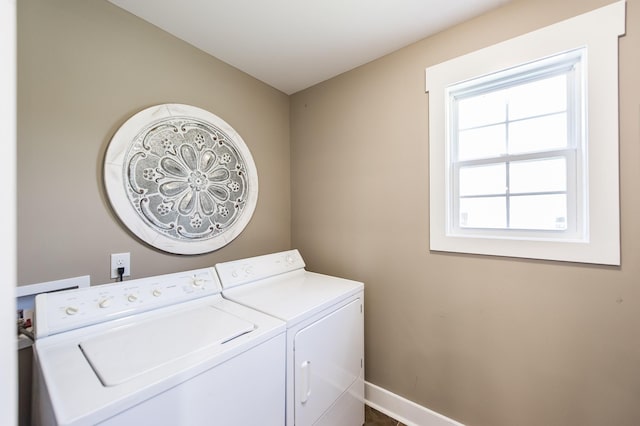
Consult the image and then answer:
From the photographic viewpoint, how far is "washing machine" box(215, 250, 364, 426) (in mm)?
1149

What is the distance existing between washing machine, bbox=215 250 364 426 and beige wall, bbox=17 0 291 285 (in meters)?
0.43

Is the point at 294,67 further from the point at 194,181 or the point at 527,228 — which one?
the point at 527,228

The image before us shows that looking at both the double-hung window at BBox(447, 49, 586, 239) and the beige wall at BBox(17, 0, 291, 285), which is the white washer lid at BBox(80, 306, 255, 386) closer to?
the beige wall at BBox(17, 0, 291, 285)

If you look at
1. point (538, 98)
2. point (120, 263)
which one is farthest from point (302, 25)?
Result: point (120, 263)

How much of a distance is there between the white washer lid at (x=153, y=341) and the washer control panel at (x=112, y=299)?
0.26 ft

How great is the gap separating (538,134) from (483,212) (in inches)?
19.3

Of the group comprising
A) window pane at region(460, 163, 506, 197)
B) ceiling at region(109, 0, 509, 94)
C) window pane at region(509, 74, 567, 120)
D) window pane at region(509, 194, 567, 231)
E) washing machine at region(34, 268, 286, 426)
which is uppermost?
ceiling at region(109, 0, 509, 94)

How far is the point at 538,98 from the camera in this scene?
133 cm

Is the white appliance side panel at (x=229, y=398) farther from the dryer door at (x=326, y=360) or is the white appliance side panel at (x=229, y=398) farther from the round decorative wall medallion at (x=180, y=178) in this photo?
the round decorative wall medallion at (x=180, y=178)

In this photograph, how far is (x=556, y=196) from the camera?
1.28 meters

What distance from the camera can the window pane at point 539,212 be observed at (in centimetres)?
126

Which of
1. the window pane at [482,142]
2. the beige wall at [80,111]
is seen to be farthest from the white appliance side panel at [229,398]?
the window pane at [482,142]

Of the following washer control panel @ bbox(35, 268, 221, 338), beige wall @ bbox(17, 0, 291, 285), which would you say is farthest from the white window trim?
beige wall @ bbox(17, 0, 291, 285)

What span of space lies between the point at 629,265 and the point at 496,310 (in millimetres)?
559
